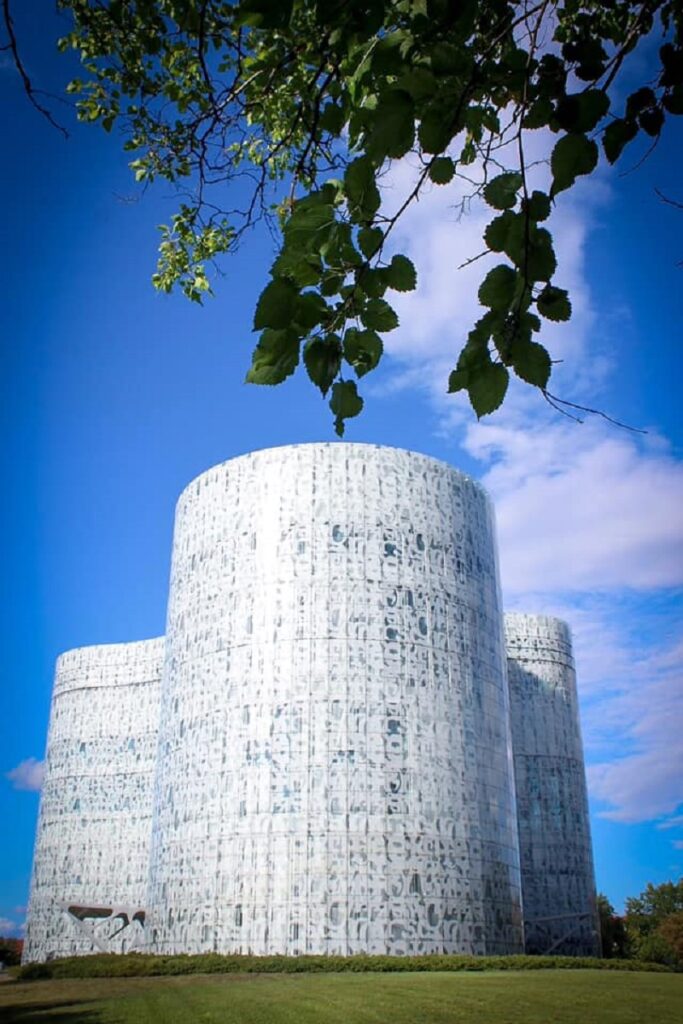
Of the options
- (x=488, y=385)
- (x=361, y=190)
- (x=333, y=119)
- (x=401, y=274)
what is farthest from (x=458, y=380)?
(x=333, y=119)

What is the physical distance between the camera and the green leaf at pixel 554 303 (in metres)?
2.46

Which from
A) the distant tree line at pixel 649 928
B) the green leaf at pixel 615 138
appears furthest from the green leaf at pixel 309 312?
the distant tree line at pixel 649 928

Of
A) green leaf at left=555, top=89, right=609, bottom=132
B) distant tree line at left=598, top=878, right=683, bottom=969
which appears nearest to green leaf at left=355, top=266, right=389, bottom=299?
green leaf at left=555, top=89, right=609, bottom=132

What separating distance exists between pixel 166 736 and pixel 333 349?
996 inches

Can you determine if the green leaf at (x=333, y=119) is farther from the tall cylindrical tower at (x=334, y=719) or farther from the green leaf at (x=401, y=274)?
the tall cylindrical tower at (x=334, y=719)

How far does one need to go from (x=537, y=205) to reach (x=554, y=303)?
27 cm

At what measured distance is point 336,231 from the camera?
248cm

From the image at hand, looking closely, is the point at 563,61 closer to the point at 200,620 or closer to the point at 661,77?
the point at 661,77

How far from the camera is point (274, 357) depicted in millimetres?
2395

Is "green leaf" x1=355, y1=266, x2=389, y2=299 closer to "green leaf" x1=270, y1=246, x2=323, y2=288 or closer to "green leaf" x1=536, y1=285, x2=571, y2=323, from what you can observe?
"green leaf" x1=270, y1=246, x2=323, y2=288

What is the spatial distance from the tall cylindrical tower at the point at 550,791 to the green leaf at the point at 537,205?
34.5 meters

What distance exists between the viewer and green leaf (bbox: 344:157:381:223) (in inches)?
98.0

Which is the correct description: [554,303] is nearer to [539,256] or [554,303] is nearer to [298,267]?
[539,256]

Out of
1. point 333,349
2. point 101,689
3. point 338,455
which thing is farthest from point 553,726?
point 333,349
